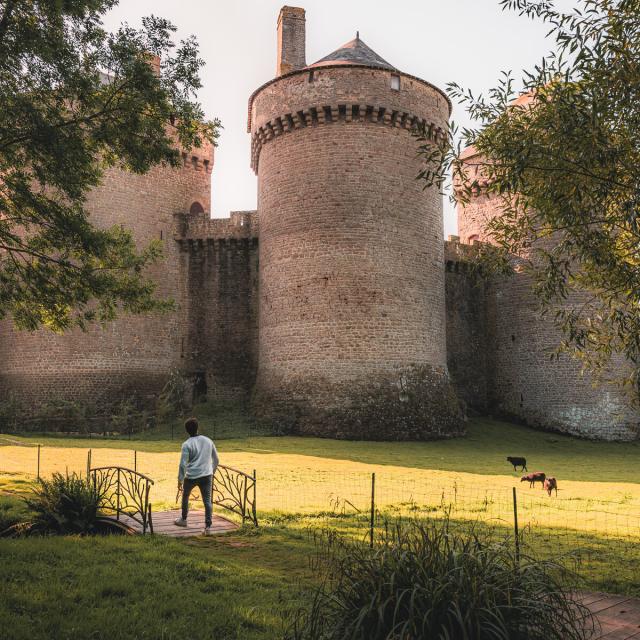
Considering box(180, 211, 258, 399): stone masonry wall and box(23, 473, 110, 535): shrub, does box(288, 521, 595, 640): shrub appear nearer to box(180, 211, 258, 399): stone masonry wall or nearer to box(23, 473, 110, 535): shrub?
box(23, 473, 110, 535): shrub

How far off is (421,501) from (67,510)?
5.36 meters

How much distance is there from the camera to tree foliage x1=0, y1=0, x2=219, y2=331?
980cm

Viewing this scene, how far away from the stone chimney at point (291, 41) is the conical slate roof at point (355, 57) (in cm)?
211

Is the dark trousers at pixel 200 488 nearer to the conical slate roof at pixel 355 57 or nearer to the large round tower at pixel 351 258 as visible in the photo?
the large round tower at pixel 351 258

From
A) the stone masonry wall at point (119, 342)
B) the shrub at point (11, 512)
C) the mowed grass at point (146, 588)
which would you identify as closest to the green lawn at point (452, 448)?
A: the stone masonry wall at point (119, 342)

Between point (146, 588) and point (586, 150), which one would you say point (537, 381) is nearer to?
point (586, 150)

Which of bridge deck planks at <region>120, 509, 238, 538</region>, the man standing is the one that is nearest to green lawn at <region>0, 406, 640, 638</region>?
bridge deck planks at <region>120, 509, 238, 538</region>

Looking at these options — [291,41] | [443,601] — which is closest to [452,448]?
[291,41]

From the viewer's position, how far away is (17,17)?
32.5 ft

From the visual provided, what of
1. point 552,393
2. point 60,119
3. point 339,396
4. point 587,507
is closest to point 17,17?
point 60,119

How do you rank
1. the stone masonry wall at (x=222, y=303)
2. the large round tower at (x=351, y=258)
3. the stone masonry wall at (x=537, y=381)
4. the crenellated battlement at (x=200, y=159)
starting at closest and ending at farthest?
the large round tower at (x=351, y=258) → the stone masonry wall at (x=537, y=381) → the stone masonry wall at (x=222, y=303) → the crenellated battlement at (x=200, y=159)

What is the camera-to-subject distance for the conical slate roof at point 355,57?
946 inches

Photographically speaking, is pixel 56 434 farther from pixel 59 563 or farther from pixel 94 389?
pixel 59 563

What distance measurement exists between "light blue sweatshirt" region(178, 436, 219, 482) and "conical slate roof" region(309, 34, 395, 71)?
61.2 feet
